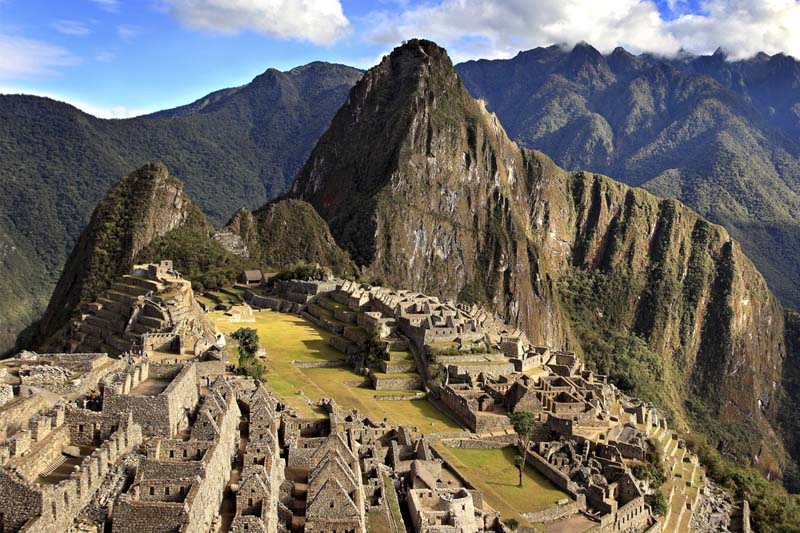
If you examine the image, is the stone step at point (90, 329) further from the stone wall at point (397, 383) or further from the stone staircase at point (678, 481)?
the stone staircase at point (678, 481)

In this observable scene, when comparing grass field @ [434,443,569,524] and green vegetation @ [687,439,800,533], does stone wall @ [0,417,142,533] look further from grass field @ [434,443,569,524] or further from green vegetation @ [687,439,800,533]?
green vegetation @ [687,439,800,533]

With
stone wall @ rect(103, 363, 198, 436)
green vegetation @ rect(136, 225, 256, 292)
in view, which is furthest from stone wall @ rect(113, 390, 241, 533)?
green vegetation @ rect(136, 225, 256, 292)

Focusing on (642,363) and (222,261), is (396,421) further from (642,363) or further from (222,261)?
(642,363)

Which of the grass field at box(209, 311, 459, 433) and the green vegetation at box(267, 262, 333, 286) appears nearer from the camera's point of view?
the grass field at box(209, 311, 459, 433)

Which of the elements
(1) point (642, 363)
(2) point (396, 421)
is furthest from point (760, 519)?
(1) point (642, 363)

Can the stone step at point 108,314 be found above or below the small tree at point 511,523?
above

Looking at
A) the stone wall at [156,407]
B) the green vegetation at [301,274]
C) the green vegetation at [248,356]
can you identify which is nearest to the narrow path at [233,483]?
the stone wall at [156,407]
